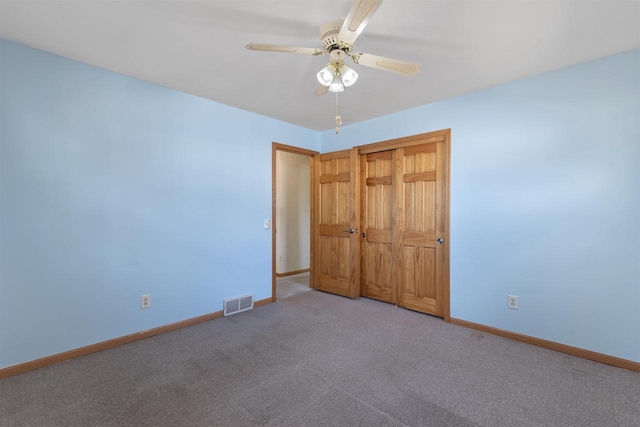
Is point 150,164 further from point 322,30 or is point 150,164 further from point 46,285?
point 322,30

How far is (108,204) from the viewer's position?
2.53m

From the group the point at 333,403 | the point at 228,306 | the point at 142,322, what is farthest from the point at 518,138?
the point at 142,322

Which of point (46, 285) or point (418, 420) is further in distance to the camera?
point (46, 285)

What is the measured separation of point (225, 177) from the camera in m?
3.38

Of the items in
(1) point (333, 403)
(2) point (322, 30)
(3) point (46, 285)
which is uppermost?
(2) point (322, 30)

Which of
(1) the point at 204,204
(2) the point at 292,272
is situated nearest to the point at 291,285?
(2) the point at 292,272

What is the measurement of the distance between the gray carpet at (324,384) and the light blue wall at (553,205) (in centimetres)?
39

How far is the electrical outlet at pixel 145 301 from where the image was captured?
2.72m

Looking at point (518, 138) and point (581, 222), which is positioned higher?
point (518, 138)

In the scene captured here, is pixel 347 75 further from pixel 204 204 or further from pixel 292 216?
pixel 292 216

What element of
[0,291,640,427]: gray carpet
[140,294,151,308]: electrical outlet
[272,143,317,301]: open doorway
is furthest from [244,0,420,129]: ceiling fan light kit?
[272,143,317,301]: open doorway

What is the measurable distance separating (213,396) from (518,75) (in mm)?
3610

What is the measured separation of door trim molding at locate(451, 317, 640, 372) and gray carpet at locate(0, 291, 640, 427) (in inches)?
3.1

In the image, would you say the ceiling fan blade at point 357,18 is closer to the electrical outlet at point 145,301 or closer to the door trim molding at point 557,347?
the electrical outlet at point 145,301
